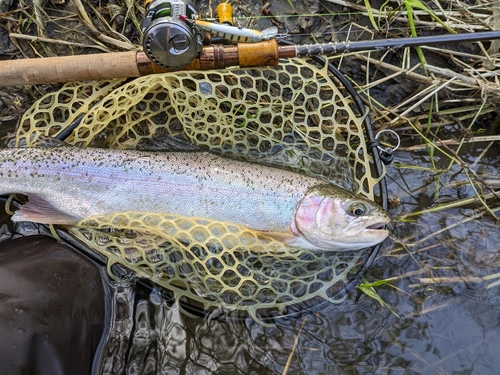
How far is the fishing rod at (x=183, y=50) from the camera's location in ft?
6.50

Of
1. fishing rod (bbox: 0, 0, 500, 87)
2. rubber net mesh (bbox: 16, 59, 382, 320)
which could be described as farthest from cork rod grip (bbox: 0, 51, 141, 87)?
rubber net mesh (bbox: 16, 59, 382, 320)

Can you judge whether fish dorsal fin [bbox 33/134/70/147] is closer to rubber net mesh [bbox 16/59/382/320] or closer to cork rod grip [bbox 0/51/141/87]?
rubber net mesh [bbox 16/59/382/320]

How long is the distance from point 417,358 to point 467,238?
772 millimetres

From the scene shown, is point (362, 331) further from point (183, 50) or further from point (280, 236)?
point (183, 50)

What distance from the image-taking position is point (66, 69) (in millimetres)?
2242

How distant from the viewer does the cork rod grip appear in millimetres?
2215

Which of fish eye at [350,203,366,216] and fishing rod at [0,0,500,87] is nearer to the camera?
fishing rod at [0,0,500,87]

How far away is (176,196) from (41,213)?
71 centimetres

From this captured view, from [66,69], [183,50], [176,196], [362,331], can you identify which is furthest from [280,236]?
[66,69]

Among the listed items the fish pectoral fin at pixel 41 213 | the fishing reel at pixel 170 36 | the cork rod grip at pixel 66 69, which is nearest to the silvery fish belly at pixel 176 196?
the fish pectoral fin at pixel 41 213

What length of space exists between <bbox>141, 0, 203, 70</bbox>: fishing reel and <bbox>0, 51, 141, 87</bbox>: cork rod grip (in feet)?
0.80

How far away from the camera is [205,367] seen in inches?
88.8

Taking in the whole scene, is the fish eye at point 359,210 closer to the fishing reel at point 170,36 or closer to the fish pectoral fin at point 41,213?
the fishing reel at point 170,36

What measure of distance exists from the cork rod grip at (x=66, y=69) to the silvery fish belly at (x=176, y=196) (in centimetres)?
38
